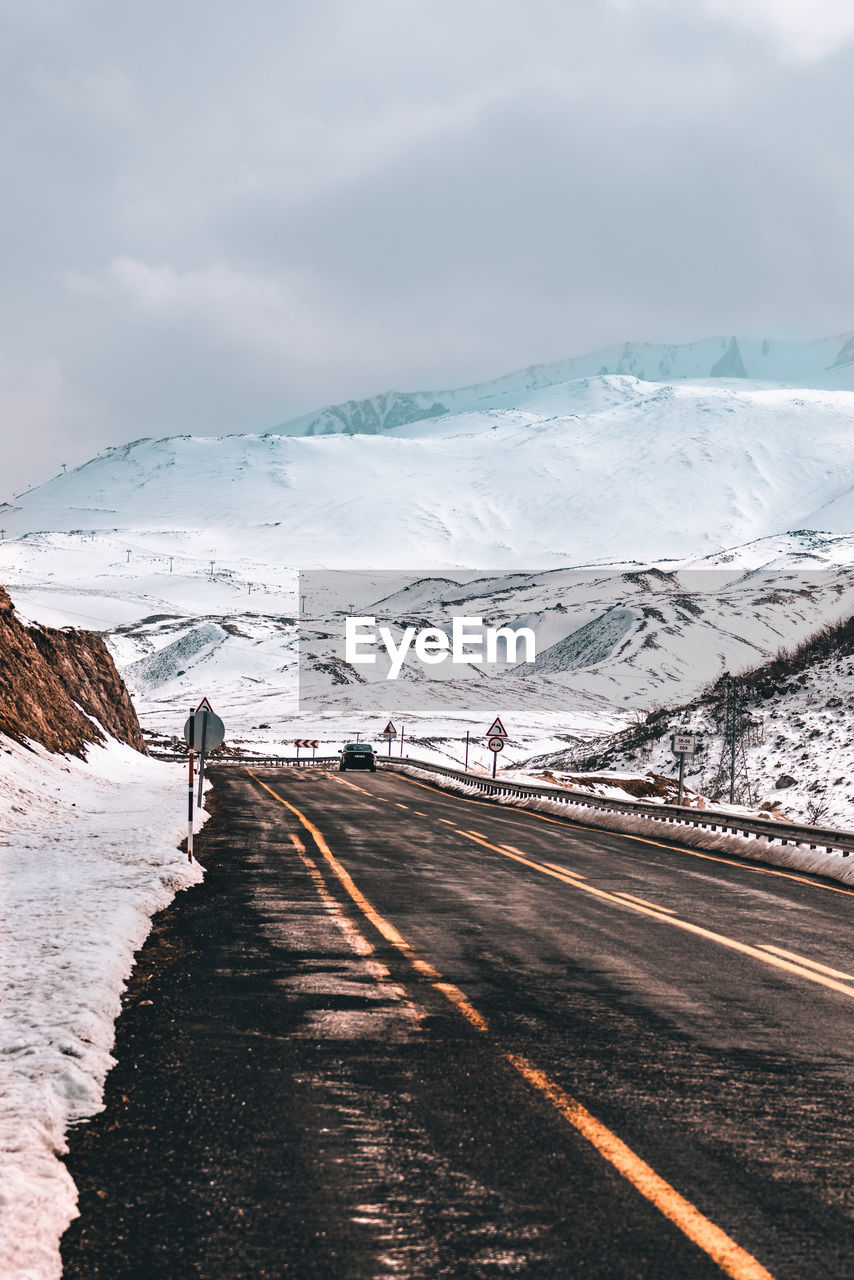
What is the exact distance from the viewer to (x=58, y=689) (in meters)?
37.0

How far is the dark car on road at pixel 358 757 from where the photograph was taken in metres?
57.9

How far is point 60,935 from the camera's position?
8.90 meters

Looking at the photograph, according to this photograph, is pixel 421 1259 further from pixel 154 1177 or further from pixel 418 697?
pixel 418 697

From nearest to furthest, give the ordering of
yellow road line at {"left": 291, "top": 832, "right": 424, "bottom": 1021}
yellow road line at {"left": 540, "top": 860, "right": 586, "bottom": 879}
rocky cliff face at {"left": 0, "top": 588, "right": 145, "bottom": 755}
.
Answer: yellow road line at {"left": 291, "top": 832, "right": 424, "bottom": 1021} < yellow road line at {"left": 540, "top": 860, "right": 586, "bottom": 879} < rocky cliff face at {"left": 0, "top": 588, "right": 145, "bottom": 755}

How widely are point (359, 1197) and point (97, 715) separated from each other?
4128 cm

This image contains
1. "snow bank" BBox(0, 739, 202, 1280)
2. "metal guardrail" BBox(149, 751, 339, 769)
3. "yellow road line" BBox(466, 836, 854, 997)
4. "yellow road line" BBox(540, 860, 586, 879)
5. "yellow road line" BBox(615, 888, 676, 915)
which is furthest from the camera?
"metal guardrail" BBox(149, 751, 339, 769)

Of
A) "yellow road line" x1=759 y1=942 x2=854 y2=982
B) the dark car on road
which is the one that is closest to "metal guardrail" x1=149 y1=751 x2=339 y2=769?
the dark car on road

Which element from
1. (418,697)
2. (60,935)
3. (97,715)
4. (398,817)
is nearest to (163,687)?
(418,697)

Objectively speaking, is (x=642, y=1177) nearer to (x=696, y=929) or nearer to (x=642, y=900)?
(x=696, y=929)

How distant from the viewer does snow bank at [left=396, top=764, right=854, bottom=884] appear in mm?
17484

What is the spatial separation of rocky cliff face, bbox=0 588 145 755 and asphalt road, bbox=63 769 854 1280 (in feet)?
65.7

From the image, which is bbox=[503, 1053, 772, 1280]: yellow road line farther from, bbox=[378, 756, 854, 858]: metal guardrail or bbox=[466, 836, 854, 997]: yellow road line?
bbox=[378, 756, 854, 858]: metal guardrail

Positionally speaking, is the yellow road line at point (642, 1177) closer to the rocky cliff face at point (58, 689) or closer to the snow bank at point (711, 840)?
the snow bank at point (711, 840)

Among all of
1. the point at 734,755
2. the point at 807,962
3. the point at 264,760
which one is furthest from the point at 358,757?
the point at 807,962
